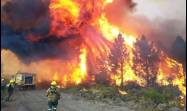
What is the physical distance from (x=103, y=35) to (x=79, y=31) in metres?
5.87

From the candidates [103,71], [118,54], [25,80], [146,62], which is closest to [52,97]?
[25,80]

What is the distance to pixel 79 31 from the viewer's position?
58.8 meters

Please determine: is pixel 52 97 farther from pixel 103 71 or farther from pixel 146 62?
pixel 103 71

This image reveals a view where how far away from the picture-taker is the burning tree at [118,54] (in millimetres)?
57281

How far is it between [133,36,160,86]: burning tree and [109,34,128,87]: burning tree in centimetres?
194

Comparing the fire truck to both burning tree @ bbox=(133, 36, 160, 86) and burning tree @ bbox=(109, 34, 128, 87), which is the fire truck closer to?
burning tree @ bbox=(109, 34, 128, 87)

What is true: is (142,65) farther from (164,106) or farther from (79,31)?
(164,106)

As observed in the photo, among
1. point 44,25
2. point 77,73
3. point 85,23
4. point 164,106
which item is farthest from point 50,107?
point 77,73

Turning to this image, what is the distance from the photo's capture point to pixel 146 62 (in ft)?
186

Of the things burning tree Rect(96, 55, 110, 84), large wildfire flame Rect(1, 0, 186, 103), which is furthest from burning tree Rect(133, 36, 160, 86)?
burning tree Rect(96, 55, 110, 84)

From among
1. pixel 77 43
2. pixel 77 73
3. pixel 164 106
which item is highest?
pixel 77 43

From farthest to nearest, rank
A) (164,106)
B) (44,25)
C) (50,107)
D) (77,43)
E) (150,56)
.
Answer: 1. (77,43)
2. (150,56)
3. (44,25)
4. (164,106)
5. (50,107)

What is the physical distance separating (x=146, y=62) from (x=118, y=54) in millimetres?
4453

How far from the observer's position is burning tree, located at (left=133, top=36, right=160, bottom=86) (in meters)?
56.8
